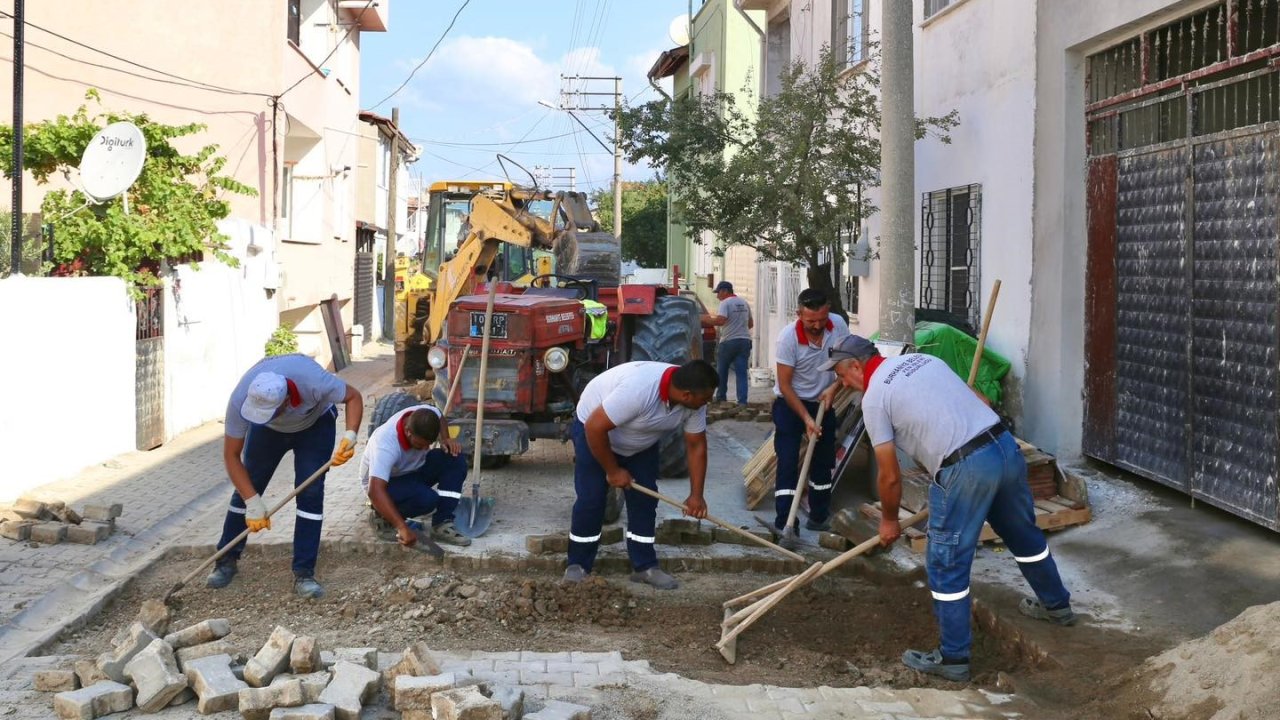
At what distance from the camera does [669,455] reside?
9.94 m

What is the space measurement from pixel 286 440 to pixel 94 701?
7.56 feet

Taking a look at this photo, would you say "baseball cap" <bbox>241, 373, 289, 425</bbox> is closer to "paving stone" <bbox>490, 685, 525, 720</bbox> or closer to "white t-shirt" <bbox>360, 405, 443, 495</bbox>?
"white t-shirt" <bbox>360, 405, 443, 495</bbox>

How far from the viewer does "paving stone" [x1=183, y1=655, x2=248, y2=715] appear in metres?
4.79

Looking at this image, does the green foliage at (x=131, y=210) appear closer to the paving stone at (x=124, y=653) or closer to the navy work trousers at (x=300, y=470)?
the navy work trousers at (x=300, y=470)

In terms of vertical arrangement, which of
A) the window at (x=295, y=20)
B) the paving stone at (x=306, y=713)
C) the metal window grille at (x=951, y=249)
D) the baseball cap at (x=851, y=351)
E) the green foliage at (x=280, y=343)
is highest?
the window at (x=295, y=20)

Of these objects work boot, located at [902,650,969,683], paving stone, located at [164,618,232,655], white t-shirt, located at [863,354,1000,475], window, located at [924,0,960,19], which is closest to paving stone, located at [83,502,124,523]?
paving stone, located at [164,618,232,655]

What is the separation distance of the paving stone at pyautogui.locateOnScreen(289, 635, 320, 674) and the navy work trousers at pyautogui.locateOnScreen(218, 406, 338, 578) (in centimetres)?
178

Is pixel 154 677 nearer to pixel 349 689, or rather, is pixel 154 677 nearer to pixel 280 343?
pixel 349 689

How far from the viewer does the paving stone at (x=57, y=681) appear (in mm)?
5047

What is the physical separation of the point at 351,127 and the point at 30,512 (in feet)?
65.5

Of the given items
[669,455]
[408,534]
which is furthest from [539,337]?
[408,534]

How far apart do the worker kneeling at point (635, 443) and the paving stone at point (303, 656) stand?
2.04m

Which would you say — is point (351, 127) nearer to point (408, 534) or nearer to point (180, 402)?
point (180, 402)

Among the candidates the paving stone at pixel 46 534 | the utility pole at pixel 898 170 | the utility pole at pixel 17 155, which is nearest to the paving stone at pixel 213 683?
the paving stone at pixel 46 534
